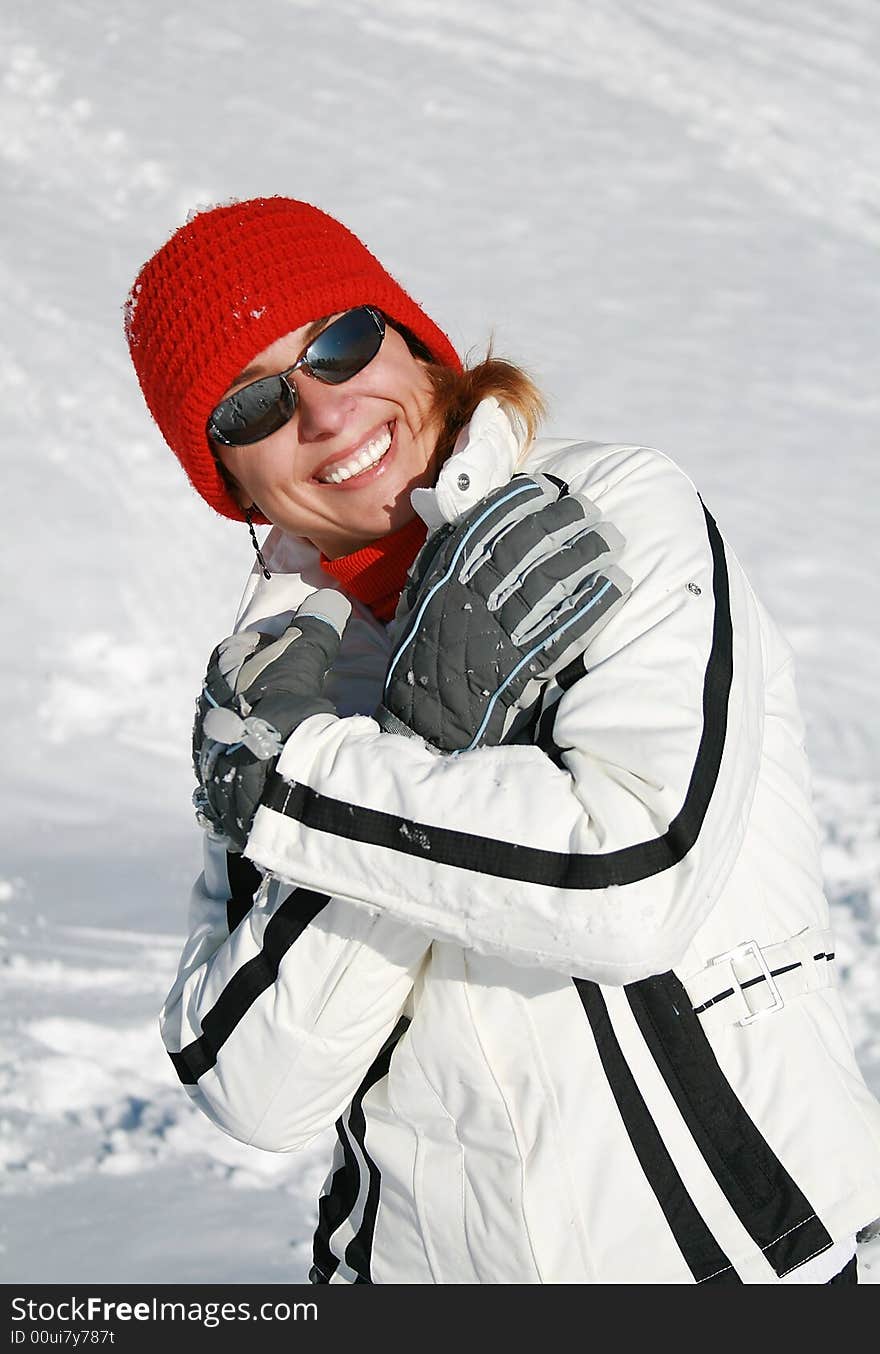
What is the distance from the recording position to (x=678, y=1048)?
4.47 ft

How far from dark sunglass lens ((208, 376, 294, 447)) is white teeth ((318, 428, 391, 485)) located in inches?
3.9


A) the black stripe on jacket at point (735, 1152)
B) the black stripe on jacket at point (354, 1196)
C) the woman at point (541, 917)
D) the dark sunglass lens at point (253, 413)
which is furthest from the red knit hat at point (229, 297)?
the black stripe on jacket at point (735, 1152)

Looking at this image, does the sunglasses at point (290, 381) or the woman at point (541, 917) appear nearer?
the woman at point (541, 917)

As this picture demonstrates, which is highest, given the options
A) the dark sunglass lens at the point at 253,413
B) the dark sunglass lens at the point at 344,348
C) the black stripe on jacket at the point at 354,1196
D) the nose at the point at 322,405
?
the dark sunglass lens at the point at 344,348

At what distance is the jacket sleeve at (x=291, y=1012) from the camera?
139 cm

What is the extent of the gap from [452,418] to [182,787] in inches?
122

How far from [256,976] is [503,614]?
48 cm

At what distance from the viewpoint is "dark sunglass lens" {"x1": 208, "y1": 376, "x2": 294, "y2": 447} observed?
67.4 inches

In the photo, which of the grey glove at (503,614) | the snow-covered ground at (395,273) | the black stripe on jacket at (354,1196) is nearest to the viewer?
the grey glove at (503,614)

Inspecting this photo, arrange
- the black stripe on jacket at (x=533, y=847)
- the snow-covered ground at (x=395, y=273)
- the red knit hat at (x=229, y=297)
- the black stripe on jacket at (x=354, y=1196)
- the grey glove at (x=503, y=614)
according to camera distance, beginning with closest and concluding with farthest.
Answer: the black stripe on jacket at (x=533, y=847) < the grey glove at (x=503, y=614) < the black stripe on jacket at (x=354, y=1196) < the red knit hat at (x=229, y=297) < the snow-covered ground at (x=395, y=273)

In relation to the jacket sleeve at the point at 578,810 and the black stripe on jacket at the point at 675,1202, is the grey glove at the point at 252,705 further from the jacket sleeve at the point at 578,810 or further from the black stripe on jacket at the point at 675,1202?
the black stripe on jacket at the point at 675,1202

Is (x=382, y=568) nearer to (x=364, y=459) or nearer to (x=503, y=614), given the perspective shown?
(x=364, y=459)

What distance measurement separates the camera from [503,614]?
1357mm
